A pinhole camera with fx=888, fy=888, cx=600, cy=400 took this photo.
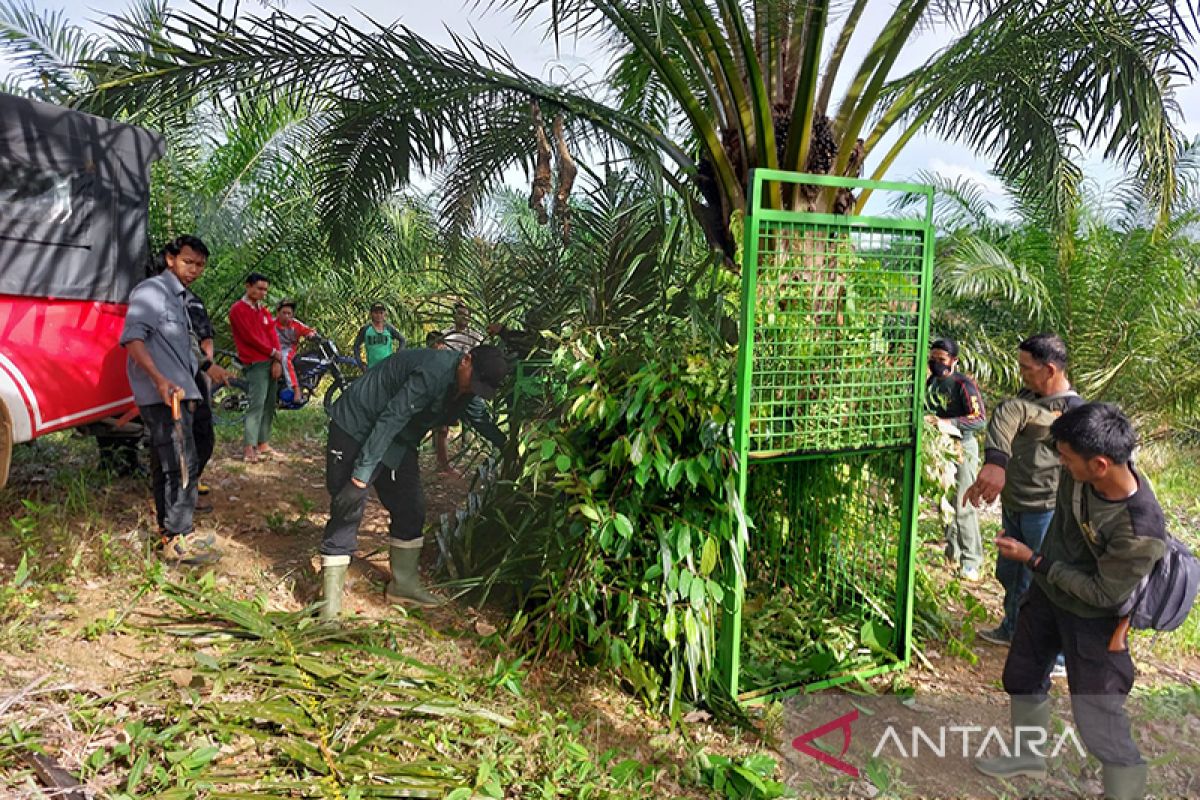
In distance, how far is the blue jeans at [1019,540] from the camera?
473 cm

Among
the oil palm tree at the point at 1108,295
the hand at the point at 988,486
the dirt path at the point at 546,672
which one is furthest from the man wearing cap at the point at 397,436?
the oil palm tree at the point at 1108,295

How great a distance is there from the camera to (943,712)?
4340mm

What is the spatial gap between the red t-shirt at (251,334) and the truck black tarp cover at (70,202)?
1925mm

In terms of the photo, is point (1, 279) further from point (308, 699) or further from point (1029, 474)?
point (1029, 474)

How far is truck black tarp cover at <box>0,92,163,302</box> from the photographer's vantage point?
483 cm

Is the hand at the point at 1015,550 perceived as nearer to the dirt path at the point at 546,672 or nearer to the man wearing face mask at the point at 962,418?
the dirt path at the point at 546,672

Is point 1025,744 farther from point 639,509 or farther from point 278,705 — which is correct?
point 278,705

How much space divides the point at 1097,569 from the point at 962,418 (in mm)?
3262

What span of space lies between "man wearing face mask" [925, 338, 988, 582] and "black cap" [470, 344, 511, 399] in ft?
10.7

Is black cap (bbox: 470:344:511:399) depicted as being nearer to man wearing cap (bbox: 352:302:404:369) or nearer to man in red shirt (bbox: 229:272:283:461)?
man in red shirt (bbox: 229:272:283:461)

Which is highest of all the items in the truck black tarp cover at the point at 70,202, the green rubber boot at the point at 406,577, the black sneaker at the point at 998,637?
the truck black tarp cover at the point at 70,202

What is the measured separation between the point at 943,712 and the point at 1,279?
17.5 ft

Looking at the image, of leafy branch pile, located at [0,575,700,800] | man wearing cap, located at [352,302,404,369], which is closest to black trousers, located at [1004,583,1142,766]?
leafy branch pile, located at [0,575,700,800]

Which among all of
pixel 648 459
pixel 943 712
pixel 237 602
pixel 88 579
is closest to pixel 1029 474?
pixel 943 712
